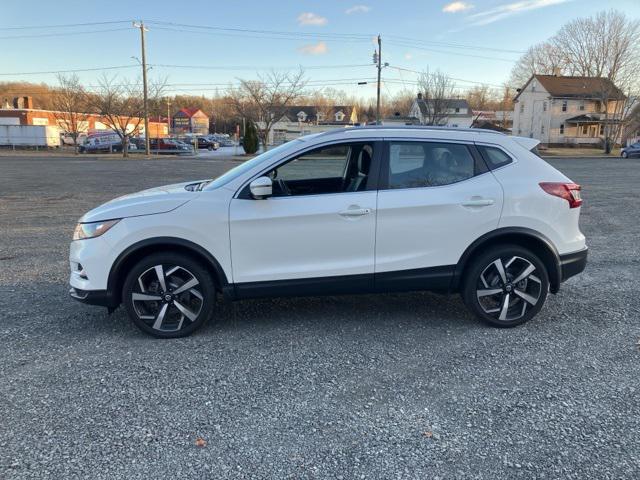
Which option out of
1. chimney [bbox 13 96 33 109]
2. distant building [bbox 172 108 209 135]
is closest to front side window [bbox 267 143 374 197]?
chimney [bbox 13 96 33 109]

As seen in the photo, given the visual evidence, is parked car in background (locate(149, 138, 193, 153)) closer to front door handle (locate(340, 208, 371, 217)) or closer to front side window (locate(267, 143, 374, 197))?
front side window (locate(267, 143, 374, 197))

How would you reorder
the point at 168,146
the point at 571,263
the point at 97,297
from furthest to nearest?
the point at 168,146 < the point at 571,263 < the point at 97,297

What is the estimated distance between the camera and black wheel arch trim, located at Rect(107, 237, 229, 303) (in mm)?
4062

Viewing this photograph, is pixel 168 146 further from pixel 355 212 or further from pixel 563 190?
pixel 563 190

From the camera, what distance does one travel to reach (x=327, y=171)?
553cm

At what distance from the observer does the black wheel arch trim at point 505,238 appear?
435 centimetres

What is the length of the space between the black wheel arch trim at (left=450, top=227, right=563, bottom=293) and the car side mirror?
184 centimetres

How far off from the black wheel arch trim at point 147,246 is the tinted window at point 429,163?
1.75m

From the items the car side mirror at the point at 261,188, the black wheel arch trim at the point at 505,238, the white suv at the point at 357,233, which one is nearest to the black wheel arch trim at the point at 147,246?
the white suv at the point at 357,233

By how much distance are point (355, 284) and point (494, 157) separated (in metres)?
1.73

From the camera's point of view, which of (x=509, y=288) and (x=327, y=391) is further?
(x=509, y=288)

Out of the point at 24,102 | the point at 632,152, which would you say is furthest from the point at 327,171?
the point at 24,102

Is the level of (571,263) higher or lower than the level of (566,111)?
lower

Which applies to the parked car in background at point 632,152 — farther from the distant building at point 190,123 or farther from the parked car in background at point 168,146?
the distant building at point 190,123
